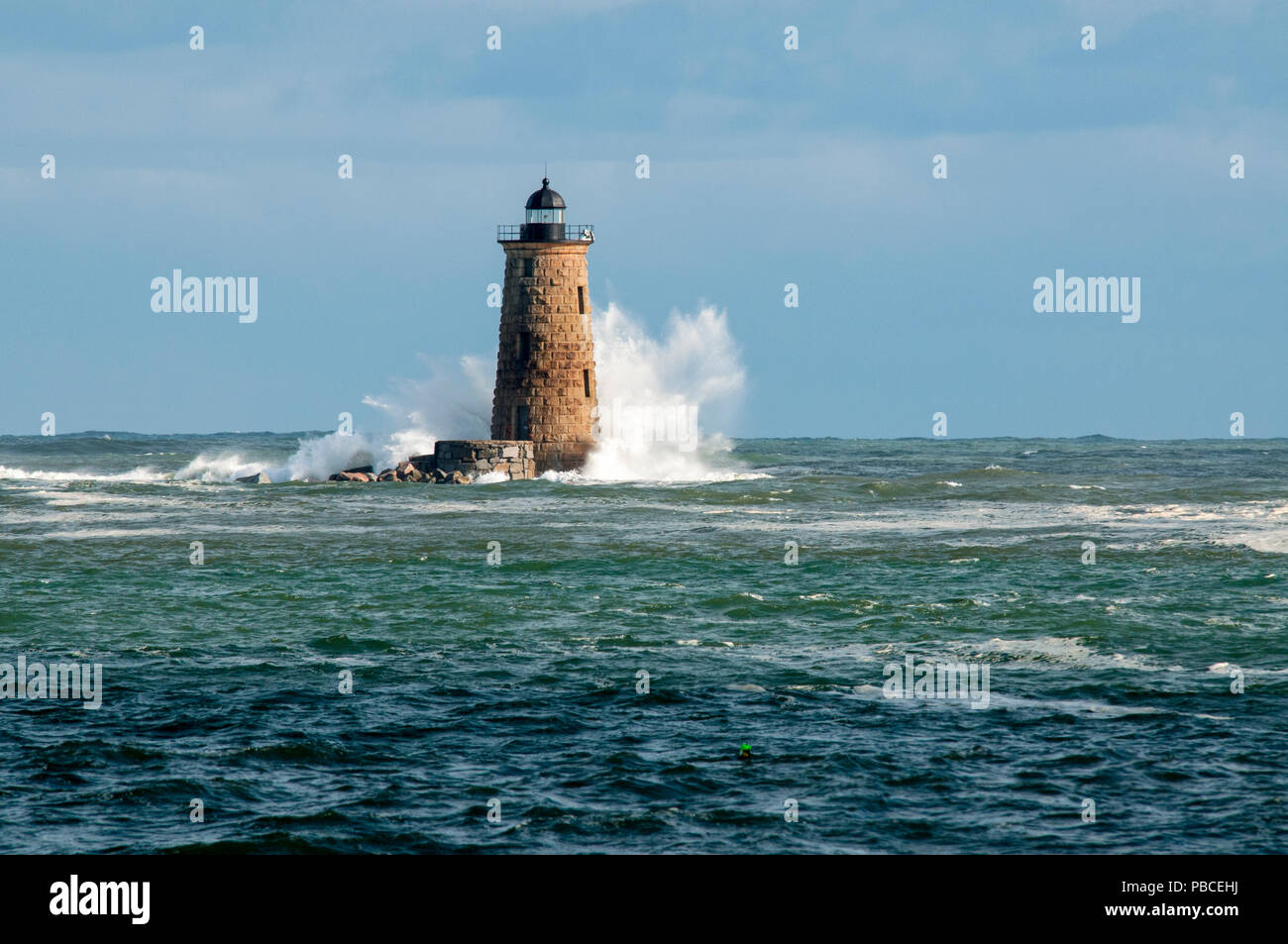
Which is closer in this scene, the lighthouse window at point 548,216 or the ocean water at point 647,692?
Answer: the ocean water at point 647,692

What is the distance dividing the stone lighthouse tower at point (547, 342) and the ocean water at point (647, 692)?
16.2 m

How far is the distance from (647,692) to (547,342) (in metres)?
36.0

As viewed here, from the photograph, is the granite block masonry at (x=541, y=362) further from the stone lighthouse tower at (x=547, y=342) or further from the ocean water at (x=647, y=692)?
the ocean water at (x=647, y=692)

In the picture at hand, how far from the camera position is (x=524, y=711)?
15.5m

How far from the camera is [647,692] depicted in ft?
54.2

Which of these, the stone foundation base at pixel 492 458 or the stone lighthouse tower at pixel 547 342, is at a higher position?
the stone lighthouse tower at pixel 547 342

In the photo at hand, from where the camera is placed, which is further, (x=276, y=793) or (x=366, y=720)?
(x=366, y=720)

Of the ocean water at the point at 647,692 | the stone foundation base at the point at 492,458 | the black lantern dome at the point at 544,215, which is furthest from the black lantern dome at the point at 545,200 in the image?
the ocean water at the point at 647,692

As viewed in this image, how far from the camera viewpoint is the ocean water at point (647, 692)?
38.7 feet

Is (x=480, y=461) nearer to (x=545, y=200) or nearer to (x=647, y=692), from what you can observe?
(x=545, y=200)

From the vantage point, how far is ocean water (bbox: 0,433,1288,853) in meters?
11.8
